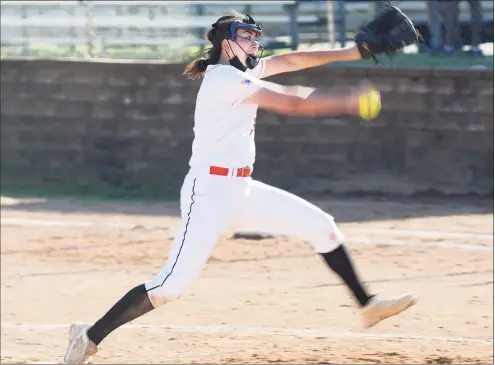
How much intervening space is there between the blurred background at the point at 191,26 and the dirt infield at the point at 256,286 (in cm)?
221

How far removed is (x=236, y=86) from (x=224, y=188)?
1.99 feet

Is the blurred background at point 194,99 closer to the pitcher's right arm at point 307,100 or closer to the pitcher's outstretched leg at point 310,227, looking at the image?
the pitcher's outstretched leg at point 310,227

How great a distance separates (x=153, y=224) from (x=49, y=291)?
3.32 meters

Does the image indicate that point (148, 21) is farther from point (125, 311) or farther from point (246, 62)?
point (125, 311)

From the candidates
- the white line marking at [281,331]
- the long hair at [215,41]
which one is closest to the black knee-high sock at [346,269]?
the white line marking at [281,331]

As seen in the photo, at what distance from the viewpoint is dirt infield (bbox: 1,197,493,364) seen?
7.74 meters

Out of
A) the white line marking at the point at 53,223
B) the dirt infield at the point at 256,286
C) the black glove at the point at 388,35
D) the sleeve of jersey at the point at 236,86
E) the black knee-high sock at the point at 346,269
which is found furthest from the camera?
the white line marking at the point at 53,223

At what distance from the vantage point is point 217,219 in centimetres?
664

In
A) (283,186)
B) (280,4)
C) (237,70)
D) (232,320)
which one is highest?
(237,70)

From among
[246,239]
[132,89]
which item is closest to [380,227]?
[246,239]

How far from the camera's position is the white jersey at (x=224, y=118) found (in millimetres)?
6441

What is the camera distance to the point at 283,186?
1525 cm

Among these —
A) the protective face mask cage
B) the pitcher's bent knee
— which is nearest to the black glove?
the protective face mask cage

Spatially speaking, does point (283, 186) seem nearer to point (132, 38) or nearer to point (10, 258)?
point (132, 38)
